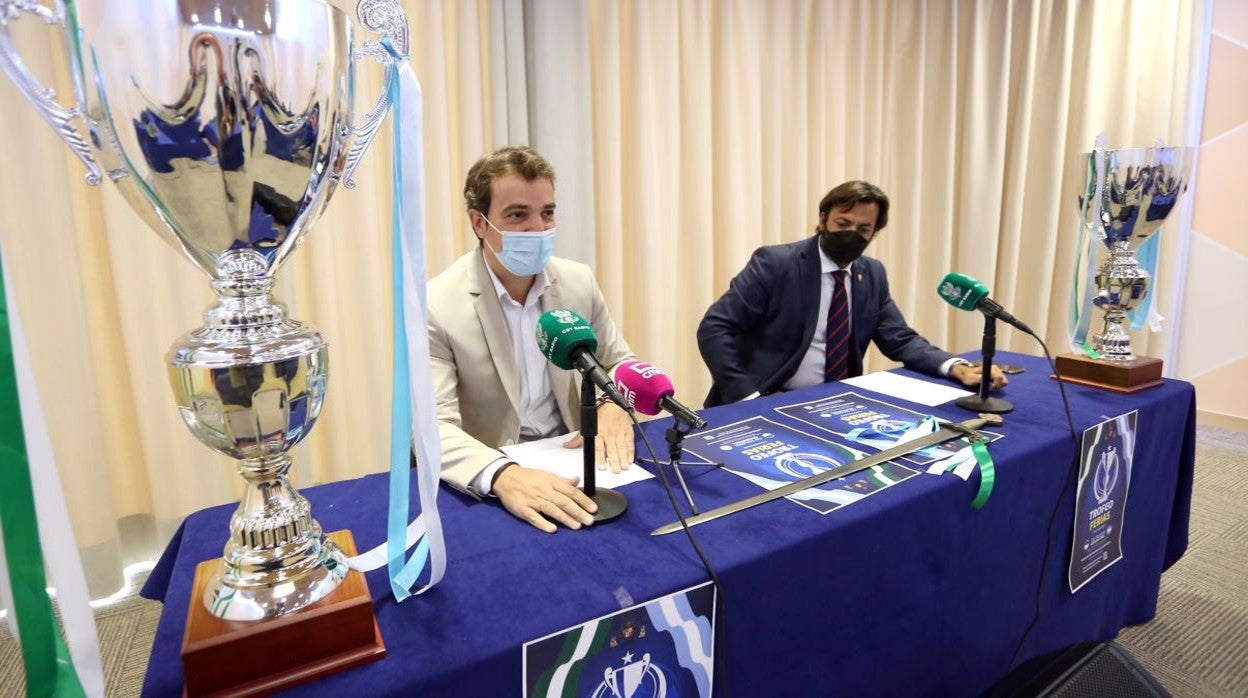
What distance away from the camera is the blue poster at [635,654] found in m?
0.73

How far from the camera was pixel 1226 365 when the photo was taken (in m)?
3.81

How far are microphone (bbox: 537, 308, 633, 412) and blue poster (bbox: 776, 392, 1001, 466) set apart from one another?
2.07 ft

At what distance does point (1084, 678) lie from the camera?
106 centimetres

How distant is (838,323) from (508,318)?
1195 millimetres

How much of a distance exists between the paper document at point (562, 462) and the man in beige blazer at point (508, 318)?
1.4 inches

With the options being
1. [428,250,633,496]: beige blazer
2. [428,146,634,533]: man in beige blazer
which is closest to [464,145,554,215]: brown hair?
[428,146,634,533]: man in beige blazer

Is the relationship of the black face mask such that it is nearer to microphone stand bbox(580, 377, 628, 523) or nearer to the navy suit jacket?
the navy suit jacket

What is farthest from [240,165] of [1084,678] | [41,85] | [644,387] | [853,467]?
[1084,678]

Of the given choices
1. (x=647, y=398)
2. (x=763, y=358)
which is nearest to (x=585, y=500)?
(x=647, y=398)

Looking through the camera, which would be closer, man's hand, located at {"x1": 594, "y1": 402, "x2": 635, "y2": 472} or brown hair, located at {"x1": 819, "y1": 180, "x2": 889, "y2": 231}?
man's hand, located at {"x1": 594, "y1": 402, "x2": 635, "y2": 472}

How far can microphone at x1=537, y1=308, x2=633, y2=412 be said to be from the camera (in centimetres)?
91

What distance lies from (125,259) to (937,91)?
149 inches

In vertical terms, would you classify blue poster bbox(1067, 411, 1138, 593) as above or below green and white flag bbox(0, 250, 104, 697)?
below

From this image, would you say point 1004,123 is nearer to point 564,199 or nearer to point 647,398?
point 564,199
